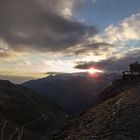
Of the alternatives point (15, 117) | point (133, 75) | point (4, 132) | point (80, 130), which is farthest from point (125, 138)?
point (15, 117)

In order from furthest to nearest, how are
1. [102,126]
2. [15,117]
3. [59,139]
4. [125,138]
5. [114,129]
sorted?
[15,117] → [59,139] → [102,126] → [114,129] → [125,138]

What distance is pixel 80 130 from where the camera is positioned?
39.8m

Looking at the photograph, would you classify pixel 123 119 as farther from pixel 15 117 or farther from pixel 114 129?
pixel 15 117

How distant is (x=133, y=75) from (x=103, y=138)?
182ft

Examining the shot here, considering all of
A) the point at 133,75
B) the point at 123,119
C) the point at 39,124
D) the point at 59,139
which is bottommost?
the point at 39,124

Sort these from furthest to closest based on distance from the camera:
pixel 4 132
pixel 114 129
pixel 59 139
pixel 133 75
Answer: pixel 4 132 → pixel 133 75 → pixel 59 139 → pixel 114 129

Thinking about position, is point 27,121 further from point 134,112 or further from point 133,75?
point 134,112

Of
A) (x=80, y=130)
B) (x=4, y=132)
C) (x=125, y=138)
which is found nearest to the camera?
(x=125, y=138)

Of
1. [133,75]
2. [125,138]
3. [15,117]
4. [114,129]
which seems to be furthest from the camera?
[15,117]

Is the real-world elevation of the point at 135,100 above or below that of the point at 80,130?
above

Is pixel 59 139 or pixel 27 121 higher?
pixel 59 139

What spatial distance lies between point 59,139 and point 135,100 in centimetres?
1119

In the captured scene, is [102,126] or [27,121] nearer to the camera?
[102,126]

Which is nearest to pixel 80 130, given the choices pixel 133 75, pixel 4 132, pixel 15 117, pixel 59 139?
pixel 59 139
